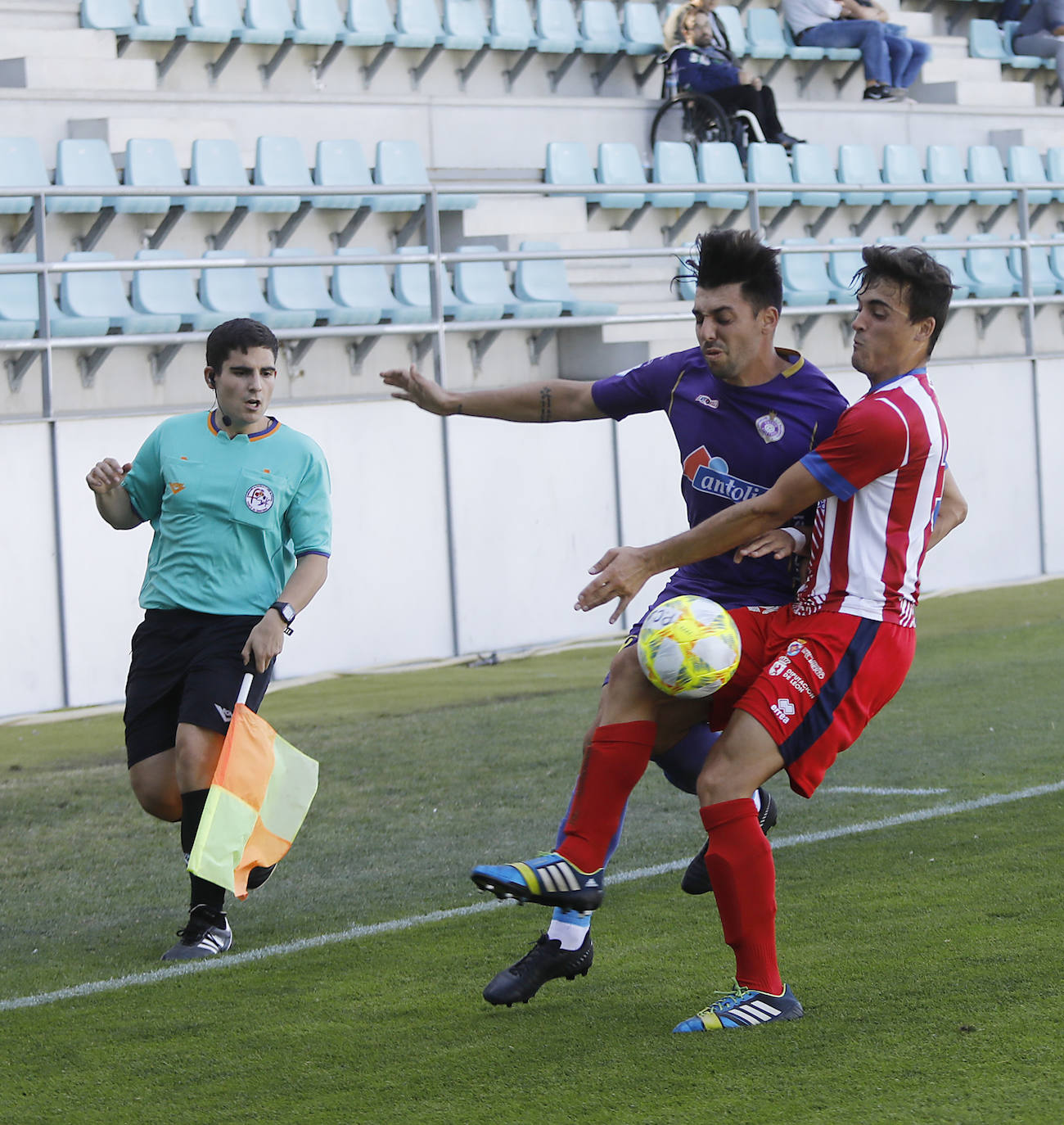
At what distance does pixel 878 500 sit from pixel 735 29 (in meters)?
14.1

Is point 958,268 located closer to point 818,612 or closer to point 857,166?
point 857,166

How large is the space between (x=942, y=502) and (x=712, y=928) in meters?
1.38

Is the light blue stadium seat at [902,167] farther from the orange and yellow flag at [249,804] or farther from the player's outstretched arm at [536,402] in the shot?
the orange and yellow flag at [249,804]

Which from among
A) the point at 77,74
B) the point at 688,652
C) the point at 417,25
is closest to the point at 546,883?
the point at 688,652

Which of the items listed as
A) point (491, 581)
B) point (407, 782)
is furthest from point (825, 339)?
point (407, 782)

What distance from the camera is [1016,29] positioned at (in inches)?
805

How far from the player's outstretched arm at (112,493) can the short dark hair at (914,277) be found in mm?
2257

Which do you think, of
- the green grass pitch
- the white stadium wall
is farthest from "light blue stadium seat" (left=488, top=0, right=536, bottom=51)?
the green grass pitch

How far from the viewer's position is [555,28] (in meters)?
16.1

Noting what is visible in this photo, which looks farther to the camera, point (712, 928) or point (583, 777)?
point (712, 928)

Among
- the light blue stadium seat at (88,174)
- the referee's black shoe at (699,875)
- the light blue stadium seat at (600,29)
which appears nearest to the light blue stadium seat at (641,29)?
the light blue stadium seat at (600,29)

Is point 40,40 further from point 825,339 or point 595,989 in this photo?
point 595,989

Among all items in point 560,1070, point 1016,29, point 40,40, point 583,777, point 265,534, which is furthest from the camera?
point 1016,29

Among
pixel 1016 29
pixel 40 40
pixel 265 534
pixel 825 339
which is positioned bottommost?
pixel 265 534
